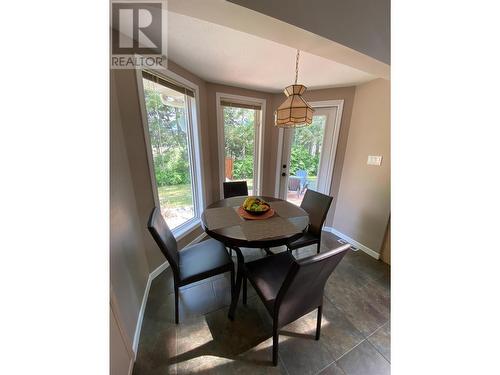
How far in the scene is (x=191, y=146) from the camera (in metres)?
2.29

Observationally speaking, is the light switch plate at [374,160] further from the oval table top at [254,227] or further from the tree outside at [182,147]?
the oval table top at [254,227]

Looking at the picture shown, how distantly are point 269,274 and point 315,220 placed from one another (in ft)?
3.12

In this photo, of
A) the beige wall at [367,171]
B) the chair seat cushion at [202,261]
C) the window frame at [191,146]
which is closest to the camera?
the chair seat cushion at [202,261]

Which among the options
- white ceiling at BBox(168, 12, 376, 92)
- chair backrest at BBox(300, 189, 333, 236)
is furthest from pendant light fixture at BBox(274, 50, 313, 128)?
chair backrest at BBox(300, 189, 333, 236)

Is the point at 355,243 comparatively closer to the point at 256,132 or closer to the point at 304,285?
the point at 304,285

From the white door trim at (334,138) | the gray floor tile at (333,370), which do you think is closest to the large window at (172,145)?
the white door trim at (334,138)

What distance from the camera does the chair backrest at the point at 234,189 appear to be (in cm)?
242

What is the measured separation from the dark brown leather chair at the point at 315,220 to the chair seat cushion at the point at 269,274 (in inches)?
17.4

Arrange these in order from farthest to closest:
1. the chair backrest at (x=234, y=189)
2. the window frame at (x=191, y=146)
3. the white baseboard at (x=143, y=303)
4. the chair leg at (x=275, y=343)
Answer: the chair backrest at (x=234, y=189) < the window frame at (x=191, y=146) < the white baseboard at (x=143, y=303) < the chair leg at (x=275, y=343)

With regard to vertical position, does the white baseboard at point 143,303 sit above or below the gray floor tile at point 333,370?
above

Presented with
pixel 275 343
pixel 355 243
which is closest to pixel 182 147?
pixel 275 343

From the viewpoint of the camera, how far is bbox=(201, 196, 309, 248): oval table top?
1.24m
